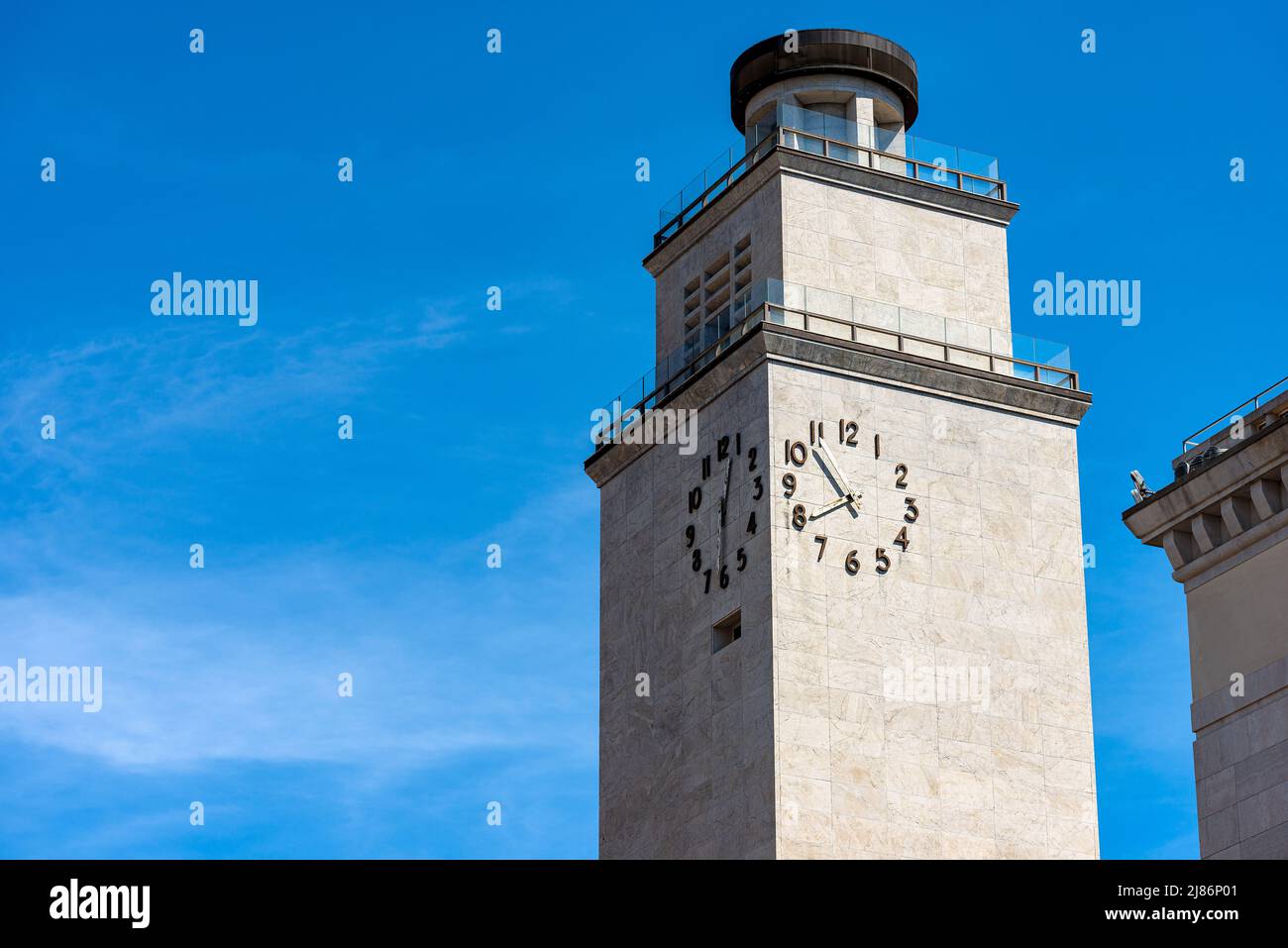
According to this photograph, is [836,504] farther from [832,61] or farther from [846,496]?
[832,61]

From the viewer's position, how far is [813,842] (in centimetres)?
7256

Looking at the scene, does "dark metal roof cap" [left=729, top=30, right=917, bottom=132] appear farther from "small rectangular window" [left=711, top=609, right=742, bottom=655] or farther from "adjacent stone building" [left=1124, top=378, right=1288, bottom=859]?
"adjacent stone building" [left=1124, top=378, right=1288, bottom=859]

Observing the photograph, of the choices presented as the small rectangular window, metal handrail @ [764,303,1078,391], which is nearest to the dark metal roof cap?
metal handrail @ [764,303,1078,391]

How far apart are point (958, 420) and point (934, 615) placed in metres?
7.02

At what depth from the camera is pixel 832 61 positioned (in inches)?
3484

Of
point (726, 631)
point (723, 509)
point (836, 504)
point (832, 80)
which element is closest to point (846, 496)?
point (836, 504)

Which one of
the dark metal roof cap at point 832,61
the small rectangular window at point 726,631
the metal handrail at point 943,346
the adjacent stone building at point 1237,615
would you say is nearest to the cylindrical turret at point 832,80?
the dark metal roof cap at point 832,61

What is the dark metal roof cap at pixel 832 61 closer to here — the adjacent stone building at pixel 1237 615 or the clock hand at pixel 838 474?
the clock hand at pixel 838 474

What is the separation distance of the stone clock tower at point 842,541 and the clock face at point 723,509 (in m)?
0.09

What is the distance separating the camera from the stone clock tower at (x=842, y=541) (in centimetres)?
7475

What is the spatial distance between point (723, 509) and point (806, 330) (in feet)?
20.8
